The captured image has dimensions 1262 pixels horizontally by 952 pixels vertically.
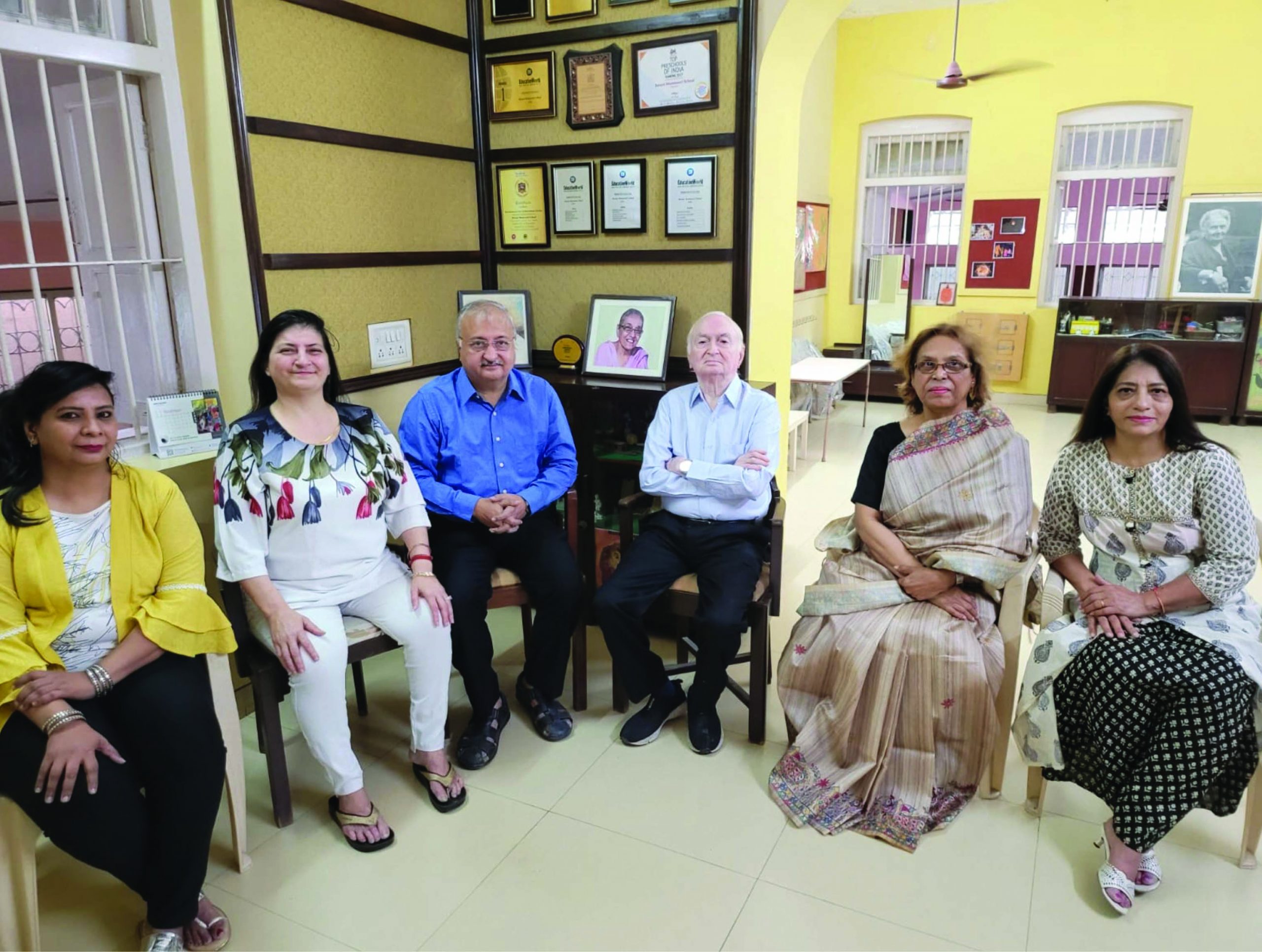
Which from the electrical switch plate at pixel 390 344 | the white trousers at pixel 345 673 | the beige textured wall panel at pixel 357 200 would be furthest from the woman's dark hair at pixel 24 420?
the electrical switch plate at pixel 390 344

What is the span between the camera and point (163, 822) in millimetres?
1755

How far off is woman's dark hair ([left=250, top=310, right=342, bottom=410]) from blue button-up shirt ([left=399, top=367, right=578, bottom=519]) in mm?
327

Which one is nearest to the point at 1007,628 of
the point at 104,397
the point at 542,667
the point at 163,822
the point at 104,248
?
the point at 542,667

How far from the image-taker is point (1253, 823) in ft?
6.59

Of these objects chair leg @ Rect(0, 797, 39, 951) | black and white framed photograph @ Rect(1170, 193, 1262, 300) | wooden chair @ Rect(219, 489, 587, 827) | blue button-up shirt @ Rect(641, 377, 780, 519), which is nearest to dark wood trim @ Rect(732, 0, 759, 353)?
blue button-up shirt @ Rect(641, 377, 780, 519)

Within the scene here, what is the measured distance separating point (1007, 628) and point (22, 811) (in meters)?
2.25

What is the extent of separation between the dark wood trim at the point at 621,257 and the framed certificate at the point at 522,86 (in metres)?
0.51

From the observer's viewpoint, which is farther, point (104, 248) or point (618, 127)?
point (618, 127)

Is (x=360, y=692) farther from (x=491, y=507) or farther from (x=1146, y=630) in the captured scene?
(x=1146, y=630)

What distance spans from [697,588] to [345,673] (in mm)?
995

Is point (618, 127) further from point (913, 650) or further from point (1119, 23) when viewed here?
point (1119, 23)

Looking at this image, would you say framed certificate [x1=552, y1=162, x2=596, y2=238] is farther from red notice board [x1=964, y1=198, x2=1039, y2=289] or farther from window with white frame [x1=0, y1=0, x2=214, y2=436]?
red notice board [x1=964, y1=198, x2=1039, y2=289]

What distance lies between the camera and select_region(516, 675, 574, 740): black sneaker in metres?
2.60

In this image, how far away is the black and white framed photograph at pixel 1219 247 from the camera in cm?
670
